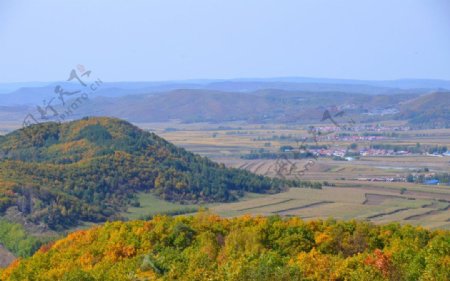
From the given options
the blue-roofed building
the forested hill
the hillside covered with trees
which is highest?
the hillside covered with trees

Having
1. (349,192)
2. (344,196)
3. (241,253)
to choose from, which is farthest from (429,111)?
(241,253)

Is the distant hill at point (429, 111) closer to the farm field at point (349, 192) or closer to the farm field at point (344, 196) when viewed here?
the farm field at point (349, 192)

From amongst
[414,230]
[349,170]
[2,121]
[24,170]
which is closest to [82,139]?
[24,170]

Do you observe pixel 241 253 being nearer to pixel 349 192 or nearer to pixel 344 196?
pixel 344 196

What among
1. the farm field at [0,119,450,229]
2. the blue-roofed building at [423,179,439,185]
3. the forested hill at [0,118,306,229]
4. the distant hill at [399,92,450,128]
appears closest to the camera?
the forested hill at [0,118,306,229]

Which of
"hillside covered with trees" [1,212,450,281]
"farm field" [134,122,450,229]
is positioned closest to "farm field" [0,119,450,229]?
"farm field" [134,122,450,229]

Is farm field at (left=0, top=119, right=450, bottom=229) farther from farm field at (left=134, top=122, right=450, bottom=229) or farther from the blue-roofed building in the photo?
the blue-roofed building
